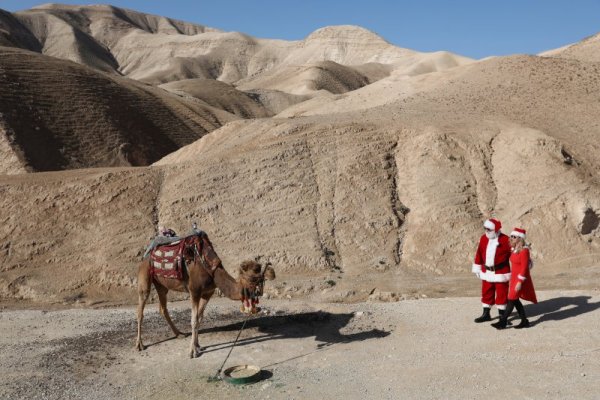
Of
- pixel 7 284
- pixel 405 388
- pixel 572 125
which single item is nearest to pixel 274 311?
pixel 405 388

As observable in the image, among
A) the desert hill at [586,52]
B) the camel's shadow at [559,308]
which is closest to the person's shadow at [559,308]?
the camel's shadow at [559,308]

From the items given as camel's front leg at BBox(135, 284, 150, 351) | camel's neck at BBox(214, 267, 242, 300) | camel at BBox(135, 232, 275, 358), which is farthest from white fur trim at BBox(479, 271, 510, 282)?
camel's front leg at BBox(135, 284, 150, 351)

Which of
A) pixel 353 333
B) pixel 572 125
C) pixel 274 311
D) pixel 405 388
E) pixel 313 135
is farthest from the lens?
pixel 572 125

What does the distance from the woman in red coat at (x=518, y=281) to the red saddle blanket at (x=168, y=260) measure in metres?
5.52

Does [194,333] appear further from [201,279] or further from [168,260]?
[168,260]

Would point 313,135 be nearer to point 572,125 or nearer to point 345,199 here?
point 345,199

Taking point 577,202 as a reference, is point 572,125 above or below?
above

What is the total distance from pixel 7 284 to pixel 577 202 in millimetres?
16418

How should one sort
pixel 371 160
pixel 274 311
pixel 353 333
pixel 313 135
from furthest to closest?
pixel 313 135
pixel 371 160
pixel 274 311
pixel 353 333

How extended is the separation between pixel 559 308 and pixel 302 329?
489 centimetres

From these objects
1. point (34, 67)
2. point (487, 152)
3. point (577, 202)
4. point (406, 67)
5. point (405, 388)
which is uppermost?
point (406, 67)

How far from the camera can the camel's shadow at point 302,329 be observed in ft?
32.7

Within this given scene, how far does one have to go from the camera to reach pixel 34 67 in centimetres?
4572

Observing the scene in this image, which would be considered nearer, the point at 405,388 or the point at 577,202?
the point at 405,388
